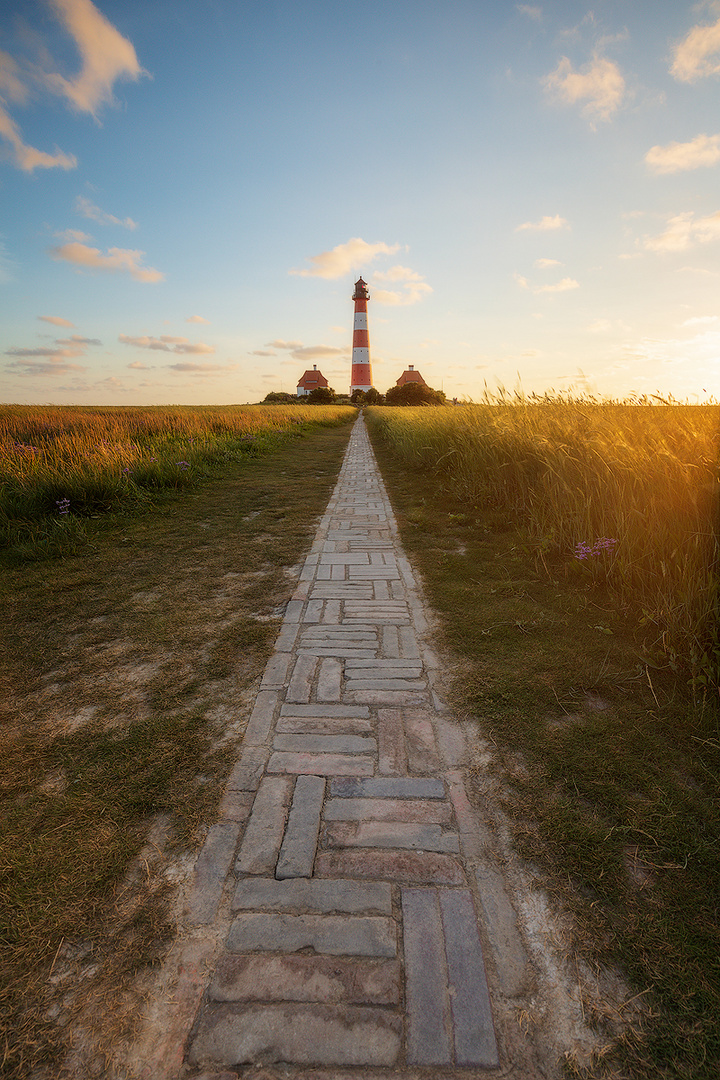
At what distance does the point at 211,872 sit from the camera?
1.66m

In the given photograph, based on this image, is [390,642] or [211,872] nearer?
[211,872]

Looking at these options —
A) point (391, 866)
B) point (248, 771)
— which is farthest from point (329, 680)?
point (391, 866)

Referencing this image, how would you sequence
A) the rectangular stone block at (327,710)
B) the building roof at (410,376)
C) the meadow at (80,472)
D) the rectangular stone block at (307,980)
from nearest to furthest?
the rectangular stone block at (307,980)
the rectangular stone block at (327,710)
the meadow at (80,472)
the building roof at (410,376)

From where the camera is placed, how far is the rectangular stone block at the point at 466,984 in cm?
121

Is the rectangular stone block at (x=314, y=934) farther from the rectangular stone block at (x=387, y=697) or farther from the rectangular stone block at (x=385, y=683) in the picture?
the rectangular stone block at (x=385, y=683)

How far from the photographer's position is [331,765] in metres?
2.12

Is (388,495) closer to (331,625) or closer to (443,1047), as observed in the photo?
(331,625)

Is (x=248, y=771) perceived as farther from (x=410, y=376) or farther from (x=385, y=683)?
(x=410, y=376)

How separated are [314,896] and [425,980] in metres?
0.40

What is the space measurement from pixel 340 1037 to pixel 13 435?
11.9 m

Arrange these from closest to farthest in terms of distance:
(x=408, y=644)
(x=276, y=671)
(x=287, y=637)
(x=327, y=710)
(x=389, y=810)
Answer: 1. (x=389, y=810)
2. (x=327, y=710)
3. (x=276, y=671)
4. (x=408, y=644)
5. (x=287, y=637)

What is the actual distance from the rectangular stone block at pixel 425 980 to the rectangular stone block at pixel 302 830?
36cm

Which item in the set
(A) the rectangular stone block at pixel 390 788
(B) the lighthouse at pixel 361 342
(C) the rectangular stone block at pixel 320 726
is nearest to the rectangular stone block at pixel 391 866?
(A) the rectangular stone block at pixel 390 788

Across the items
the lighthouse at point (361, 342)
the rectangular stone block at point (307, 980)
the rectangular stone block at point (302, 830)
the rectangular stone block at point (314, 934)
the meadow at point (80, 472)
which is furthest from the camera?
the lighthouse at point (361, 342)
